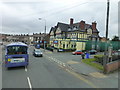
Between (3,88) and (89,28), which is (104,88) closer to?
(3,88)

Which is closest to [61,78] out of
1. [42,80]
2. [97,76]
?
[42,80]

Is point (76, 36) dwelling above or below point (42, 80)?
above

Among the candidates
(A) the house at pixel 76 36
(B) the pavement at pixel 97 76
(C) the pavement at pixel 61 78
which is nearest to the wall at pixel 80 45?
(A) the house at pixel 76 36

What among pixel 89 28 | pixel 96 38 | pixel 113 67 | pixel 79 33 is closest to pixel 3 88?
pixel 113 67

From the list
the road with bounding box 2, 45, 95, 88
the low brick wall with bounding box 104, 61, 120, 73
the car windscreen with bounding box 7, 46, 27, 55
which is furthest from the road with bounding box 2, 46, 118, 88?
the car windscreen with bounding box 7, 46, 27, 55

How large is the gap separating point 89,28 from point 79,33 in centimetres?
669

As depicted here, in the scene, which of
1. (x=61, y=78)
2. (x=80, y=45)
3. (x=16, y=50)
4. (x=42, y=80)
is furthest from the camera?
(x=80, y=45)

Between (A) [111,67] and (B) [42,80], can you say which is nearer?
(B) [42,80]

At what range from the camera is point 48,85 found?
6098 mm

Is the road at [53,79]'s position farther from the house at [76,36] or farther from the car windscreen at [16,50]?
the house at [76,36]

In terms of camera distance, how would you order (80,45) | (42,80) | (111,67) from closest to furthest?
(42,80)
(111,67)
(80,45)

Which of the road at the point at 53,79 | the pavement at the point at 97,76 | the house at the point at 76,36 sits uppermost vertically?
the house at the point at 76,36

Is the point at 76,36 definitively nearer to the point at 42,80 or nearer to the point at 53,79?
the point at 53,79

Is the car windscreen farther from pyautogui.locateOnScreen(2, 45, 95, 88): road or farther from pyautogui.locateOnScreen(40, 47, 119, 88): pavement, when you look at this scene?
pyautogui.locateOnScreen(40, 47, 119, 88): pavement
